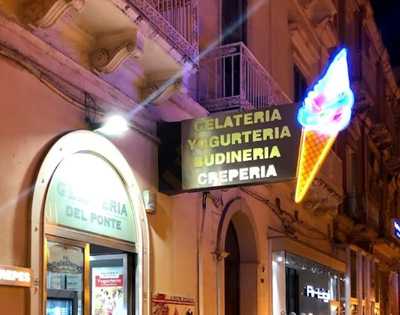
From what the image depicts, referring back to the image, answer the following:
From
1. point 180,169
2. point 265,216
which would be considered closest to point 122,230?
point 180,169

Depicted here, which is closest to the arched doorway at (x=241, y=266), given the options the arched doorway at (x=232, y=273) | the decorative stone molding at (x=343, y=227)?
the arched doorway at (x=232, y=273)

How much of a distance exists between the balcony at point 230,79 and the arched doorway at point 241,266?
2.01 m

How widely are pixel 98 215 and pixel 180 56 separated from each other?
6.94 feet

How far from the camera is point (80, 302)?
25.7 ft

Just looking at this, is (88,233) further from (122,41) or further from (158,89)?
(158,89)

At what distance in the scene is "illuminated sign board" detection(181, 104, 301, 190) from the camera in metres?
8.88

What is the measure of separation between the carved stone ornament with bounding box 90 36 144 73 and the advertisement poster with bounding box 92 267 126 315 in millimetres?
2355

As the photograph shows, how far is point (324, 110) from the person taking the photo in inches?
396

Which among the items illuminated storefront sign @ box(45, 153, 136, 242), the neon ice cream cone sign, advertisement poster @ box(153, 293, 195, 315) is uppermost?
the neon ice cream cone sign

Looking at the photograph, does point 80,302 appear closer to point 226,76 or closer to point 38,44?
point 38,44

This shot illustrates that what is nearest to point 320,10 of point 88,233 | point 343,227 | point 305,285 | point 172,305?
point 343,227

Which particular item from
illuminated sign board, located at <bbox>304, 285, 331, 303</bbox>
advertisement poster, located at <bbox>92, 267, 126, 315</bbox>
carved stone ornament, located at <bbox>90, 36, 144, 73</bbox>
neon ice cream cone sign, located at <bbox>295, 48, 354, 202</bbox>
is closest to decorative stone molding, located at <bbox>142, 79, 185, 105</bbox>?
carved stone ornament, located at <bbox>90, 36, 144, 73</bbox>

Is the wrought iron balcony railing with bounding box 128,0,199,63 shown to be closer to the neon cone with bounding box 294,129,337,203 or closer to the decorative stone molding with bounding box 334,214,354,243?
the neon cone with bounding box 294,129,337,203

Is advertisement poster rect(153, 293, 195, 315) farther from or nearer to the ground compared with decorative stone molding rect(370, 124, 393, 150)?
nearer to the ground
